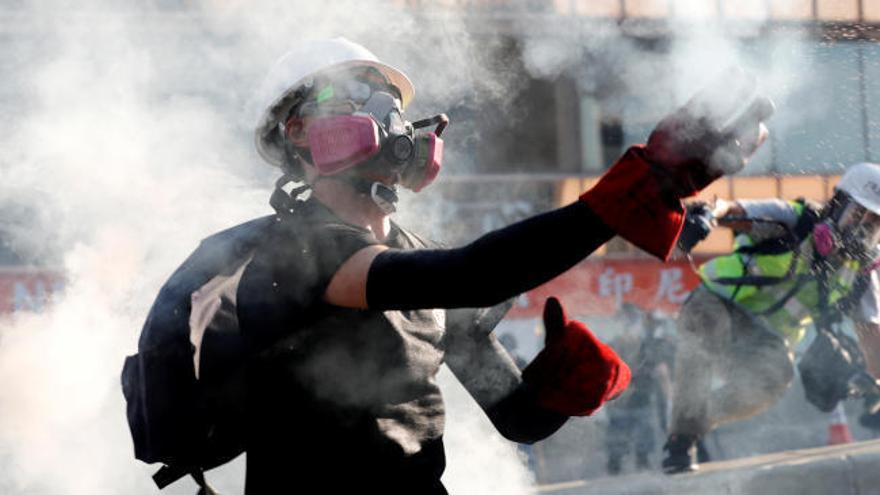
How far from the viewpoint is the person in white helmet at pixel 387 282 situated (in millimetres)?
1924

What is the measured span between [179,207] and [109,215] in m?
0.32

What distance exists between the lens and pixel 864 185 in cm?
645

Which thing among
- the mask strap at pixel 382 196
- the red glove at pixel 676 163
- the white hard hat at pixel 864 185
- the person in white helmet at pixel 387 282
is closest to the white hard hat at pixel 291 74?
the person in white helmet at pixel 387 282

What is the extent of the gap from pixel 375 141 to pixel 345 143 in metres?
0.06

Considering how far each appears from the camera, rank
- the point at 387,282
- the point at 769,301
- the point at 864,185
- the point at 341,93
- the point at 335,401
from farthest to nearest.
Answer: the point at 769,301 → the point at 864,185 → the point at 341,93 → the point at 335,401 → the point at 387,282

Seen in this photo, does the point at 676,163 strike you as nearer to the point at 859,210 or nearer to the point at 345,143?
the point at 345,143

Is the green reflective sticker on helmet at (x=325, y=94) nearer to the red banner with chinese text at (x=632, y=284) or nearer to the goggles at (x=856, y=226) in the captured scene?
the goggles at (x=856, y=226)

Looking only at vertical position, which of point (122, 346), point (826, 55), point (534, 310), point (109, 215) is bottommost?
point (534, 310)

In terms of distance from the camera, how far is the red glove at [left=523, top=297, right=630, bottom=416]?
2.46 m

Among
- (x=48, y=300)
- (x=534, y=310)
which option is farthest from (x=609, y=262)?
(x=48, y=300)

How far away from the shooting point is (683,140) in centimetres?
189

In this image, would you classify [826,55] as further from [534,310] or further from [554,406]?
[534,310]

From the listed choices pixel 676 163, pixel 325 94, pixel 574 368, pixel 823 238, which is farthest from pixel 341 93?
pixel 823 238

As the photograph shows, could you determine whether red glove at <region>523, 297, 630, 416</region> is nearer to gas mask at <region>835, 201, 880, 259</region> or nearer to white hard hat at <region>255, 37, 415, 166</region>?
white hard hat at <region>255, 37, 415, 166</region>
